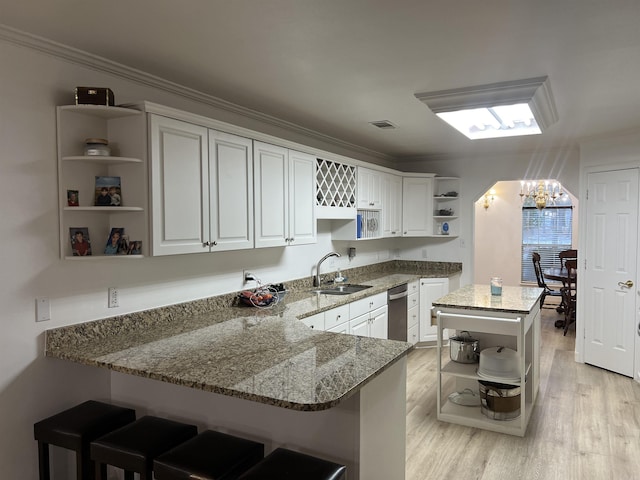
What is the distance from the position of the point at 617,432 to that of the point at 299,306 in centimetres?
255

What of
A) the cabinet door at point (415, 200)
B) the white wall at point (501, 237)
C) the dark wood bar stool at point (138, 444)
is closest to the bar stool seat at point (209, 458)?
the dark wood bar stool at point (138, 444)

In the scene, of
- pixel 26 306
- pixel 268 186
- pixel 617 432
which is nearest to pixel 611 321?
pixel 617 432

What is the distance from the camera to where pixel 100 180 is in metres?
2.55

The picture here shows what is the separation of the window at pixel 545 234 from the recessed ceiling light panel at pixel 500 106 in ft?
17.1

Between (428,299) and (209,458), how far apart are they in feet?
14.2

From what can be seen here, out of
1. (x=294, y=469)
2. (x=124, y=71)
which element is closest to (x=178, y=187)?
(x=124, y=71)

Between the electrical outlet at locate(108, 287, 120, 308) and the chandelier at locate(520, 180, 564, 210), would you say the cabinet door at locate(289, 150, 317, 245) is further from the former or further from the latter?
the chandelier at locate(520, 180, 564, 210)

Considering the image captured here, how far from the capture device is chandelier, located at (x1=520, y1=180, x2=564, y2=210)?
784 cm

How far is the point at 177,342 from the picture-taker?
2514 millimetres

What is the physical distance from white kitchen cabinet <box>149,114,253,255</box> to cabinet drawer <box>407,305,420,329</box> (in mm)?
2819

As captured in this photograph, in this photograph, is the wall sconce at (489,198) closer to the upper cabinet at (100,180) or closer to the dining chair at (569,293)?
the dining chair at (569,293)

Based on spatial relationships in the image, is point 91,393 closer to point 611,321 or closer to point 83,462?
point 83,462

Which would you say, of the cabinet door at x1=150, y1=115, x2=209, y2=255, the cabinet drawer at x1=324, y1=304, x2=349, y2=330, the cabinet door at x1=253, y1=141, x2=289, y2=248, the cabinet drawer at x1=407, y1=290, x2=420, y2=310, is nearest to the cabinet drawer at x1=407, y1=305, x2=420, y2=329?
the cabinet drawer at x1=407, y1=290, x2=420, y2=310

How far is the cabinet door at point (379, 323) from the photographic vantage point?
4.62 meters
